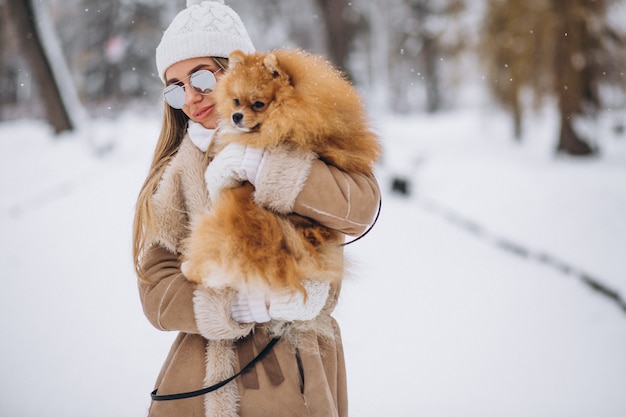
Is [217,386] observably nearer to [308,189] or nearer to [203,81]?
[308,189]

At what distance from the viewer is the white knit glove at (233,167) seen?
1244 millimetres

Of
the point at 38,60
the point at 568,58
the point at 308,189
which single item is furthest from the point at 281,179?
the point at 38,60

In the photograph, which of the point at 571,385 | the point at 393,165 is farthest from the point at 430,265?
the point at 393,165

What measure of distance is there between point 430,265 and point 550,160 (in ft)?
23.5

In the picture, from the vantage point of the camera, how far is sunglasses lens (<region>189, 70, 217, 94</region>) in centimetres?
156

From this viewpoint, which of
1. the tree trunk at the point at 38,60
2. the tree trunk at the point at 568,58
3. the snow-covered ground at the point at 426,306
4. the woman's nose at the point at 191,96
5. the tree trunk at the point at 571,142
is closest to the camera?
the woman's nose at the point at 191,96

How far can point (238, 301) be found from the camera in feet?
4.21

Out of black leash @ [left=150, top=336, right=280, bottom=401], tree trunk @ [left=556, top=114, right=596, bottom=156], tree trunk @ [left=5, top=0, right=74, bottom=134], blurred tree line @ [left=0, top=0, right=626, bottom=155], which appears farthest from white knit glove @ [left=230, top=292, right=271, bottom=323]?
tree trunk @ [left=5, top=0, right=74, bottom=134]

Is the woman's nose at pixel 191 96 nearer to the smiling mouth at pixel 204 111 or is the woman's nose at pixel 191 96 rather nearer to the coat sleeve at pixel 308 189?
the smiling mouth at pixel 204 111

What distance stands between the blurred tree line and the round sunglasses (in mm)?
2841

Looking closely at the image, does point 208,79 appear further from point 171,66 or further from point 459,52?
point 459,52

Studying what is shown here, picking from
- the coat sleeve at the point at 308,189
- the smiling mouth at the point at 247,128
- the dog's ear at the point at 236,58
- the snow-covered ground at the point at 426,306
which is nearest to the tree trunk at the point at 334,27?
the snow-covered ground at the point at 426,306

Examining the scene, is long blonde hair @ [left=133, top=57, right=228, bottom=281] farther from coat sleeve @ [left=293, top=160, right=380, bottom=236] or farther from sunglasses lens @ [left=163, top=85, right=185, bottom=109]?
coat sleeve @ [left=293, top=160, right=380, bottom=236]

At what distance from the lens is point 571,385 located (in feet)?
10.5
